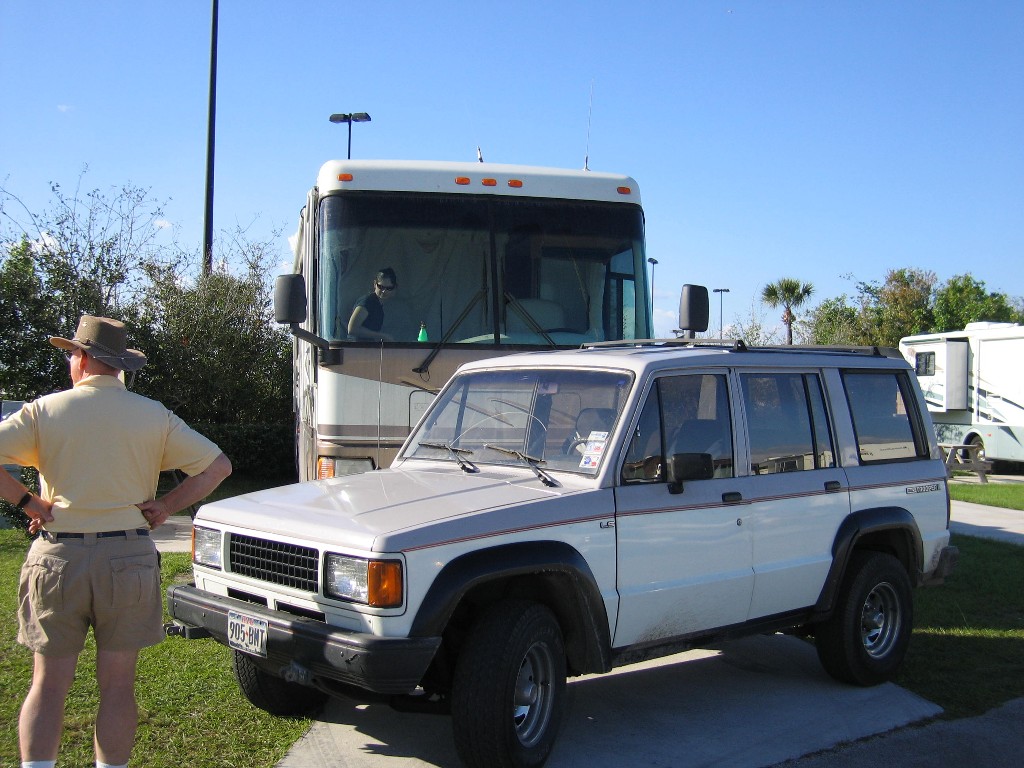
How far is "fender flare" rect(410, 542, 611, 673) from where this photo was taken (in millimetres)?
4191

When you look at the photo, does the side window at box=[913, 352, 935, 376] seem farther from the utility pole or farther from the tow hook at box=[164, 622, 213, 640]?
the tow hook at box=[164, 622, 213, 640]

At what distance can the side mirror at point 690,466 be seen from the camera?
4988 millimetres

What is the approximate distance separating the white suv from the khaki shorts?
60 centimetres

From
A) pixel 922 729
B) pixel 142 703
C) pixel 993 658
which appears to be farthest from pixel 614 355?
pixel 993 658

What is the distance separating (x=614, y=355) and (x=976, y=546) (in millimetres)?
7626

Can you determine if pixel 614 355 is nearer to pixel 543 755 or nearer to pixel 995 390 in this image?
→ pixel 543 755

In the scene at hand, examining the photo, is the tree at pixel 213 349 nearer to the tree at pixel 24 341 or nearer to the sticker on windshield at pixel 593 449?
the tree at pixel 24 341

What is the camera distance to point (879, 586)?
20.9 ft

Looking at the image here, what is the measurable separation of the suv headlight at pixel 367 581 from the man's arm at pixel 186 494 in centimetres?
60

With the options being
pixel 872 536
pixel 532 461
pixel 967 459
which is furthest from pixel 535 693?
pixel 967 459

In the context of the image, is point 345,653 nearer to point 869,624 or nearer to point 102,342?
point 102,342

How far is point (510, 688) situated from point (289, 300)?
3639 millimetres

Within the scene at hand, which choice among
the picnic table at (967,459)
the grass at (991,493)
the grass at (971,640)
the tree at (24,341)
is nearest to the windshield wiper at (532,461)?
the grass at (971,640)

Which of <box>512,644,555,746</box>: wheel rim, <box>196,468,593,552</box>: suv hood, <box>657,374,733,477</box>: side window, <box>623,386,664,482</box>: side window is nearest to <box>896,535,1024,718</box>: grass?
<box>657,374,733,477</box>: side window
